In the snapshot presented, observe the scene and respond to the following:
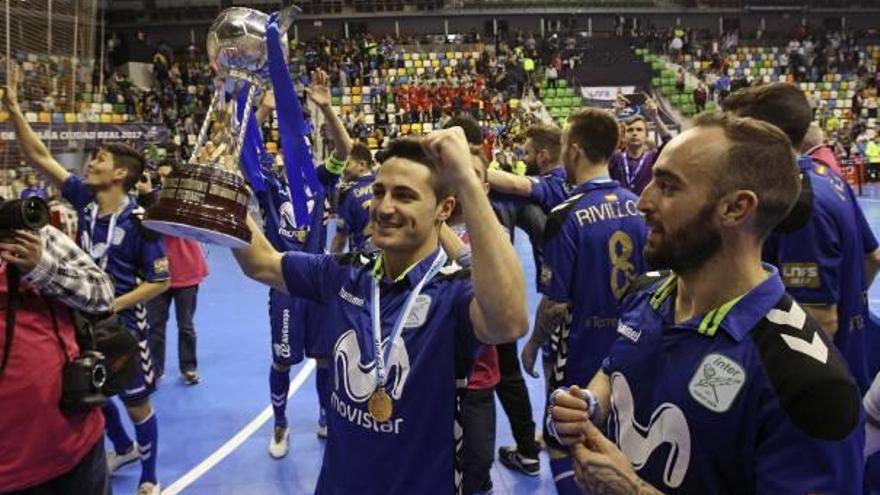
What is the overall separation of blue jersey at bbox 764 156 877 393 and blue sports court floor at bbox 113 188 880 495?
75.1 inches

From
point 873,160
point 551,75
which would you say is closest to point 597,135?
point 873,160

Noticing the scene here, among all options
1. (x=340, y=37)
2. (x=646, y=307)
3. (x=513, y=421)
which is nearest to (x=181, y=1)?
(x=340, y=37)

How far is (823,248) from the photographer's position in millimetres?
3096

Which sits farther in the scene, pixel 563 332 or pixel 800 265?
pixel 563 332

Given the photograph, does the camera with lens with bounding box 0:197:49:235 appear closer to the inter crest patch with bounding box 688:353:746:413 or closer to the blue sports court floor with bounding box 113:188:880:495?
the inter crest patch with bounding box 688:353:746:413

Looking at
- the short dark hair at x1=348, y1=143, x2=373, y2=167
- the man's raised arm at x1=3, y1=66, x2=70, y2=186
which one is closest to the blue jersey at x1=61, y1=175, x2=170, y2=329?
the man's raised arm at x1=3, y1=66, x2=70, y2=186

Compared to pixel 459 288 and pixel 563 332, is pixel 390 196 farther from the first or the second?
pixel 563 332

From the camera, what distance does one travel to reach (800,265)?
312 centimetres

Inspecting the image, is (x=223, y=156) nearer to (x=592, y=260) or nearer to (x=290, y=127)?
(x=290, y=127)

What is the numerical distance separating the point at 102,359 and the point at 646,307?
183 centimetres

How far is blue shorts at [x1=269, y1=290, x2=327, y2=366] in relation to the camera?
4777 millimetres

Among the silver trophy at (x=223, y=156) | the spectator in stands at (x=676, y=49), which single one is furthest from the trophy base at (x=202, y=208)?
the spectator in stands at (x=676, y=49)

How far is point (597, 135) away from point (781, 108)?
82 centimetres

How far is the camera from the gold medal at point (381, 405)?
2102 millimetres
